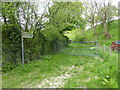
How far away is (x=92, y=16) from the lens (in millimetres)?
5738

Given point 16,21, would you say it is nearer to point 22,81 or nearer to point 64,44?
point 22,81

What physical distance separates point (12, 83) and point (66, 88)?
3.55 ft

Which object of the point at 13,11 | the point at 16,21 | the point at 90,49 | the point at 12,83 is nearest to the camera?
the point at 12,83

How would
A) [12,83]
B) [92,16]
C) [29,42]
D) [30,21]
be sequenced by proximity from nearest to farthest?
1. [12,83]
2. [30,21]
3. [29,42]
4. [92,16]

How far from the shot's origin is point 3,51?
2141mm

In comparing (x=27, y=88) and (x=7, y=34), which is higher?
(x=7, y=34)

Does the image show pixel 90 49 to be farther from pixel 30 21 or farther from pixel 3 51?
pixel 3 51

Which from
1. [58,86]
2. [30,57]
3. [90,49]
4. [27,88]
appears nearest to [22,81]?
[27,88]

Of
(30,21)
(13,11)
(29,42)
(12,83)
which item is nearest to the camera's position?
(12,83)

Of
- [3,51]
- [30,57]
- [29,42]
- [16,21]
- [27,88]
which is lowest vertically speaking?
[27,88]

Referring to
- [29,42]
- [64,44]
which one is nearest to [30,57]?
[29,42]

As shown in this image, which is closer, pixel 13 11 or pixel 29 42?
pixel 13 11

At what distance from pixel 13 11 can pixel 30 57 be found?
1.59m

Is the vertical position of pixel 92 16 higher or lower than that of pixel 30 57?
higher
